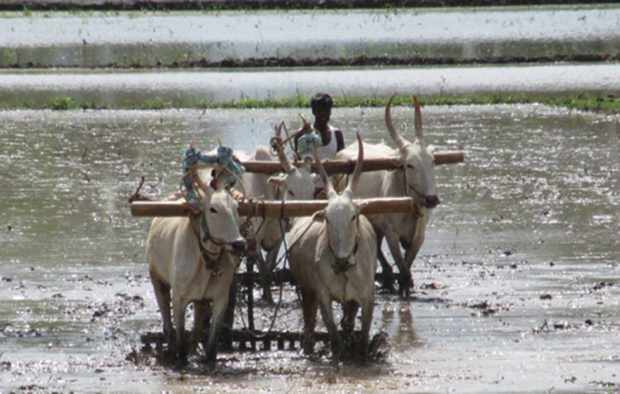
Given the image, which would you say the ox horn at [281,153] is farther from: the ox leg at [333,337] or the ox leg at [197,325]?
the ox leg at [333,337]

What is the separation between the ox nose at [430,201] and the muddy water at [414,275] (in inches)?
34.6

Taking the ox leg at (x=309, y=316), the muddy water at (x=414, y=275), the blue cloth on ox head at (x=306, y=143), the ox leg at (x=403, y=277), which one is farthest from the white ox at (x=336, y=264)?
the ox leg at (x=403, y=277)

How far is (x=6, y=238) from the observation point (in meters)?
13.1

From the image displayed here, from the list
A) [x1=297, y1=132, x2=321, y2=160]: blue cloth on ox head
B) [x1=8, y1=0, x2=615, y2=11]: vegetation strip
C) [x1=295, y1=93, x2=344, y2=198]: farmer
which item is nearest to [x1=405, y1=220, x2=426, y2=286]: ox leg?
[x1=295, y1=93, x2=344, y2=198]: farmer

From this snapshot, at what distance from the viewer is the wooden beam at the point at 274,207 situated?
8.21m

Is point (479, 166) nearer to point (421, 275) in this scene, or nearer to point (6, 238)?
point (421, 275)

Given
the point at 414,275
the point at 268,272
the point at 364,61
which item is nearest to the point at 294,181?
the point at 268,272

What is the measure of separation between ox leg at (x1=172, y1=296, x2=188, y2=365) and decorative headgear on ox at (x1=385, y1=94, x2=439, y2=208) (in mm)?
2843

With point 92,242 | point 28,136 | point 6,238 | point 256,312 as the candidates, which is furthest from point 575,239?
point 28,136

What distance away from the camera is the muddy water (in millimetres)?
8289

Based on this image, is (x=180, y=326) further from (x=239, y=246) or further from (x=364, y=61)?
(x=364, y=61)

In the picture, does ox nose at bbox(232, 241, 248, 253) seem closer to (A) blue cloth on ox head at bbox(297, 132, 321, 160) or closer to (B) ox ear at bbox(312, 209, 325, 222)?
(B) ox ear at bbox(312, 209, 325, 222)

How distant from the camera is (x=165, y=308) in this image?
8.88 meters

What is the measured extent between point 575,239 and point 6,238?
634 cm
